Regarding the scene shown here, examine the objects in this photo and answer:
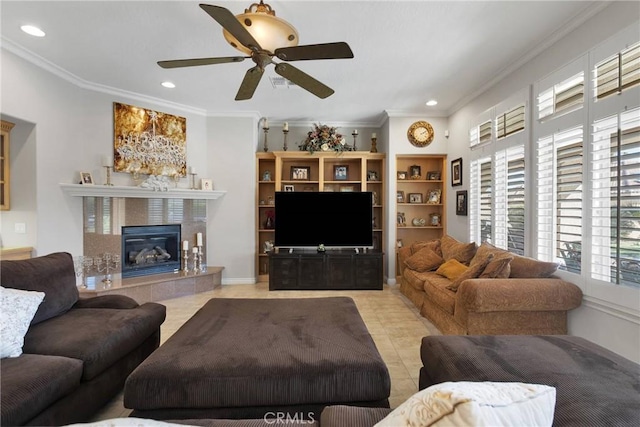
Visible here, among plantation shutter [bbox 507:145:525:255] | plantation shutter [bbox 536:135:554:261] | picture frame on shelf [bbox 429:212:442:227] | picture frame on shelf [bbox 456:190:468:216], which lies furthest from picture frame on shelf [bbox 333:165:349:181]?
plantation shutter [bbox 536:135:554:261]

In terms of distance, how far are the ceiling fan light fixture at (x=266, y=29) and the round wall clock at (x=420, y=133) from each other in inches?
134

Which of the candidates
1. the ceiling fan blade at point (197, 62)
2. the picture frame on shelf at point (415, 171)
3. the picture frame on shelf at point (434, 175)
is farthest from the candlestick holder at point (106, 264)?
the picture frame on shelf at point (434, 175)

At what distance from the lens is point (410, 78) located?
3609mm

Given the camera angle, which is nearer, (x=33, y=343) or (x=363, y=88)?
(x=33, y=343)

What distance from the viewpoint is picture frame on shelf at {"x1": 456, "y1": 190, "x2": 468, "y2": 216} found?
4295 mm

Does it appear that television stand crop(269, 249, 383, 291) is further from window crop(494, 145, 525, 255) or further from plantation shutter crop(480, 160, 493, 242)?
window crop(494, 145, 525, 255)

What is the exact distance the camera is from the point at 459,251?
376cm

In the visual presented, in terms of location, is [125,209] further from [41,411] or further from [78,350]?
[41,411]

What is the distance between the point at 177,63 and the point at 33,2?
57.8 inches

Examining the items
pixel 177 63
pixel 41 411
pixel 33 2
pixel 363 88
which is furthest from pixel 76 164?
pixel 363 88

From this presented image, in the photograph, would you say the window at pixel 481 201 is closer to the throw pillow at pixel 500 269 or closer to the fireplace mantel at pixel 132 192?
the throw pillow at pixel 500 269

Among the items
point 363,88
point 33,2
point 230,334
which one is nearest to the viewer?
point 230,334

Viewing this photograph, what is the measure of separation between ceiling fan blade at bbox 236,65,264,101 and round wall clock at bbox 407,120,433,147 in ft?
10.8

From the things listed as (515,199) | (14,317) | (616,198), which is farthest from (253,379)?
(515,199)
